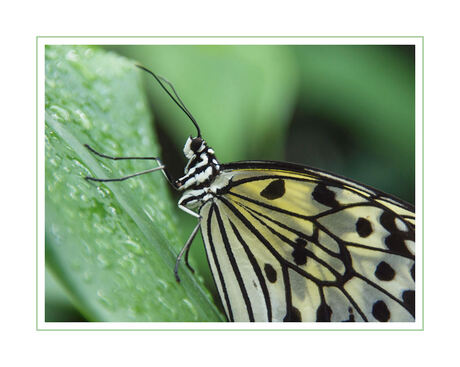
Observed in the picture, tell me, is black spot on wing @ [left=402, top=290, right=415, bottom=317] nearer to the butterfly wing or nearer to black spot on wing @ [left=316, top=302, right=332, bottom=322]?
the butterfly wing

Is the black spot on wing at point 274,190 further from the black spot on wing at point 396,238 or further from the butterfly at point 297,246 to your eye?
the black spot on wing at point 396,238

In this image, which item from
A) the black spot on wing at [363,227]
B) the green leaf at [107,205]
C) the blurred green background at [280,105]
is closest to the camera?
the green leaf at [107,205]

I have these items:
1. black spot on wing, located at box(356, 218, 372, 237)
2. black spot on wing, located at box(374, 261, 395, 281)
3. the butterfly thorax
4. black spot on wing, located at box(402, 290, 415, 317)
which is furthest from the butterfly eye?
black spot on wing, located at box(402, 290, 415, 317)

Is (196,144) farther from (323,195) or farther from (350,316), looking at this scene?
(350,316)

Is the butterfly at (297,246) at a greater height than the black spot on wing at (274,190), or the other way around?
the black spot on wing at (274,190)

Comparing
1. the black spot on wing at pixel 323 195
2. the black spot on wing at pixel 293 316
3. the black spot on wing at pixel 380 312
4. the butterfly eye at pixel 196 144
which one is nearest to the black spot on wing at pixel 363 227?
the black spot on wing at pixel 323 195

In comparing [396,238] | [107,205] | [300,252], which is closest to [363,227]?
[396,238]
